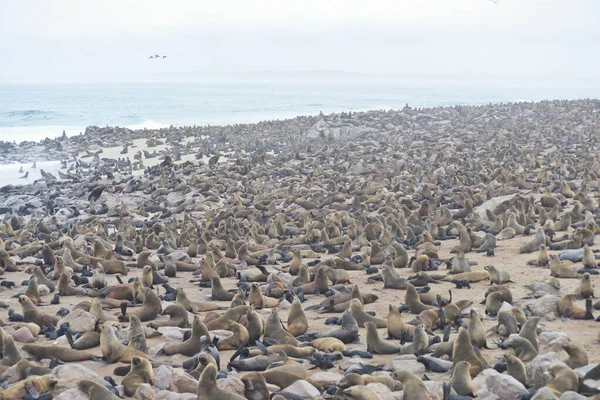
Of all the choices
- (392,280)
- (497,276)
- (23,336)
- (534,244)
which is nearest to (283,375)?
(23,336)

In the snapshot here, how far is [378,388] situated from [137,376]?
6.52 ft

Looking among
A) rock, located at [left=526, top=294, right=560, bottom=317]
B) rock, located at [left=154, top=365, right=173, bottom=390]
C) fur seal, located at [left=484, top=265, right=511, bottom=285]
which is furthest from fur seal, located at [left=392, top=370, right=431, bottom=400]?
fur seal, located at [left=484, top=265, right=511, bottom=285]

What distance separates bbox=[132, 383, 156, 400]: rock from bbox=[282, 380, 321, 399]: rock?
3.46 ft

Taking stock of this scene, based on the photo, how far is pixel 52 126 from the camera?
5747 centimetres

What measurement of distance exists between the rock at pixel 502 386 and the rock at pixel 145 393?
263 cm

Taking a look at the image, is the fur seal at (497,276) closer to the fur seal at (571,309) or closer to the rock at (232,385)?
the fur seal at (571,309)

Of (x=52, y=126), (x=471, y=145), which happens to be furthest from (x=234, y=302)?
(x=52, y=126)

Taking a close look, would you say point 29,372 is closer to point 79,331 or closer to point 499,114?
point 79,331

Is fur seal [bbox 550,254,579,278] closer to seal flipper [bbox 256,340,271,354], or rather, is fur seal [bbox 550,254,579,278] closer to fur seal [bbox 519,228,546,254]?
fur seal [bbox 519,228,546,254]

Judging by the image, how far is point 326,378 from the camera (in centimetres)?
578

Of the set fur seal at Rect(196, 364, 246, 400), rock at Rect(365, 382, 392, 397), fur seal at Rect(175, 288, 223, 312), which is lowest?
fur seal at Rect(175, 288, 223, 312)

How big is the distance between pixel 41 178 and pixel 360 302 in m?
22.0

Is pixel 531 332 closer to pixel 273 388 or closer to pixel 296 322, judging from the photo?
pixel 296 322

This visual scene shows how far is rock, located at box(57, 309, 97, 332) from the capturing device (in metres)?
7.26
